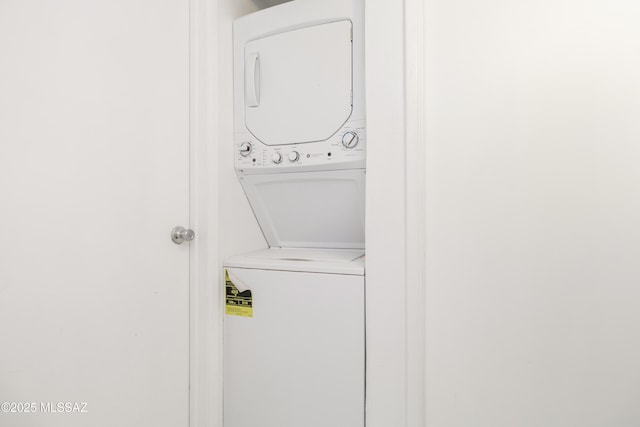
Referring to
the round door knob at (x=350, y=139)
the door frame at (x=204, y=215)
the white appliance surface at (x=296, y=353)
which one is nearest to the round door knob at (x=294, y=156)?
the round door knob at (x=350, y=139)

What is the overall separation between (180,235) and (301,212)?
0.50 meters

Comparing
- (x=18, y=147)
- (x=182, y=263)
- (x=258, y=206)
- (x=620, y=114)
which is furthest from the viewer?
(x=258, y=206)

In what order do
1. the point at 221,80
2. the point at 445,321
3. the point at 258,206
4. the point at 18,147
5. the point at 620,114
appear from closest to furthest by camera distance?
the point at 18,147 < the point at 620,114 < the point at 445,321 < the point at 221,80 < the point at 258,206

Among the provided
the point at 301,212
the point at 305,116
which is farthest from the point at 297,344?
the point at 305,116

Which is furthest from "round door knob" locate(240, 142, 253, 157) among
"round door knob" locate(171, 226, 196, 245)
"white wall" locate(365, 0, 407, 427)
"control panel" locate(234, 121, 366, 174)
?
"white wall" locate(365, 0, 407, 427)

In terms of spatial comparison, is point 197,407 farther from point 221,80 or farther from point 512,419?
point 221,80

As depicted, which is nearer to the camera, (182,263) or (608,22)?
(608,22)

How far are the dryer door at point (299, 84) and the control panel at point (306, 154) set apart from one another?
3cm

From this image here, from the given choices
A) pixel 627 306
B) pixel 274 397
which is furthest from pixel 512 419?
pixel 274 397

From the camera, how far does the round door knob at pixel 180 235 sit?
1.09 metres

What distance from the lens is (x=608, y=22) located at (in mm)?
884

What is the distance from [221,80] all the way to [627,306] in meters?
1.54

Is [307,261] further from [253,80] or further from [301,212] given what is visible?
[253,80]

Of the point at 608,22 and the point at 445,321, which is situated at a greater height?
the point at 608,22
